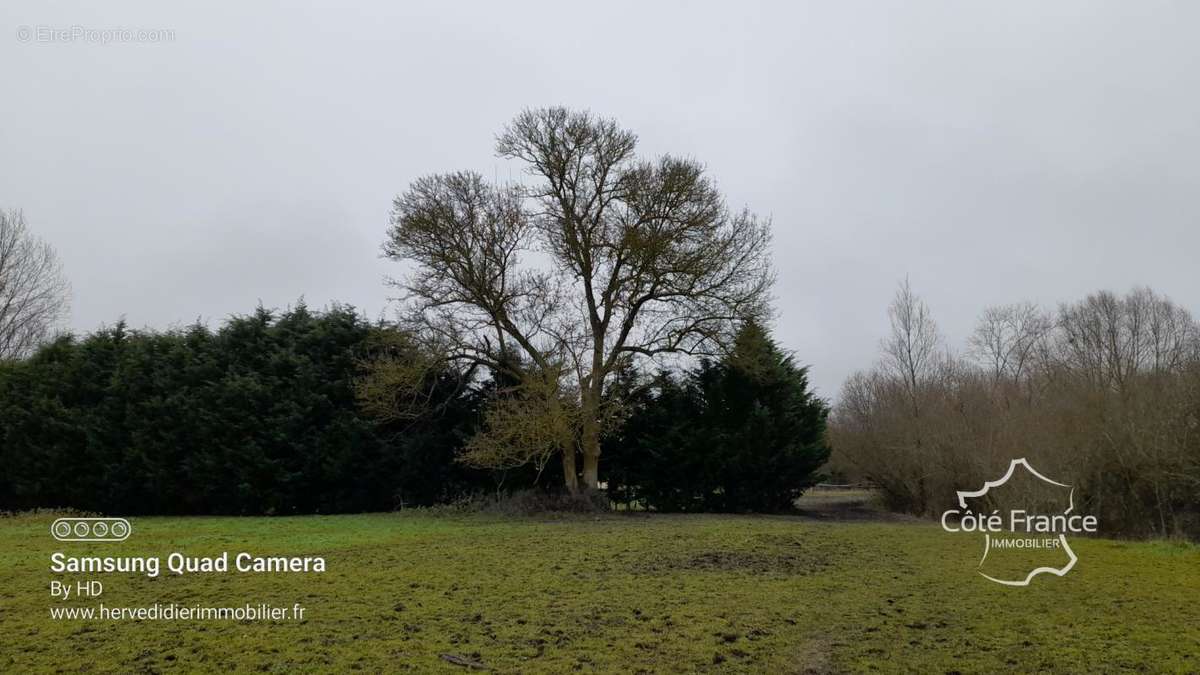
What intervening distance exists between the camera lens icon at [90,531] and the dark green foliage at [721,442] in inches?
443

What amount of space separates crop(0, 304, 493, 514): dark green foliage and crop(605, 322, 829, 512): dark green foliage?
444 centimetres

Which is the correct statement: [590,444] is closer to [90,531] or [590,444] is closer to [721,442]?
[721,442]

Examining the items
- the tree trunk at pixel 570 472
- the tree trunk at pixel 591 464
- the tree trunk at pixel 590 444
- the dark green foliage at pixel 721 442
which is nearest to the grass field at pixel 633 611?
the tree trunk at pixel 590 444

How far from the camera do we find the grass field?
508cm

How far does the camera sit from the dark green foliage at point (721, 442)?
1955cm

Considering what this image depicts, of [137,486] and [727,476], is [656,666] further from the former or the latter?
[137,486]

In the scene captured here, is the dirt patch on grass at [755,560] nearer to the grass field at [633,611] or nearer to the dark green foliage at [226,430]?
the grass field at [633,611]

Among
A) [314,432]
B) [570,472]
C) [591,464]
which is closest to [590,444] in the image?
[591,464]

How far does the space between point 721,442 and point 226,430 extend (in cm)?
1287

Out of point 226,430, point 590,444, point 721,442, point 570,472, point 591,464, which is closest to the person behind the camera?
point 590,444

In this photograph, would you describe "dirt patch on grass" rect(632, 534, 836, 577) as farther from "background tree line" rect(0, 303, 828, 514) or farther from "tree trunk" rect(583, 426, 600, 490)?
"background tree line" rect(0, 303, 828, 514)

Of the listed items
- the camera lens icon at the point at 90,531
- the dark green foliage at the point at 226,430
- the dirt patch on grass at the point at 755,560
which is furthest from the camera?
the dark green foliage at the point at 226,430

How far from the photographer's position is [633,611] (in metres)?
6.50

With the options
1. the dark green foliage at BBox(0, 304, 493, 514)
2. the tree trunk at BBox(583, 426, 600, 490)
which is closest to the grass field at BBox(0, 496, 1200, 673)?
the tree trunk at BBox(583, 426, 600, 490)
